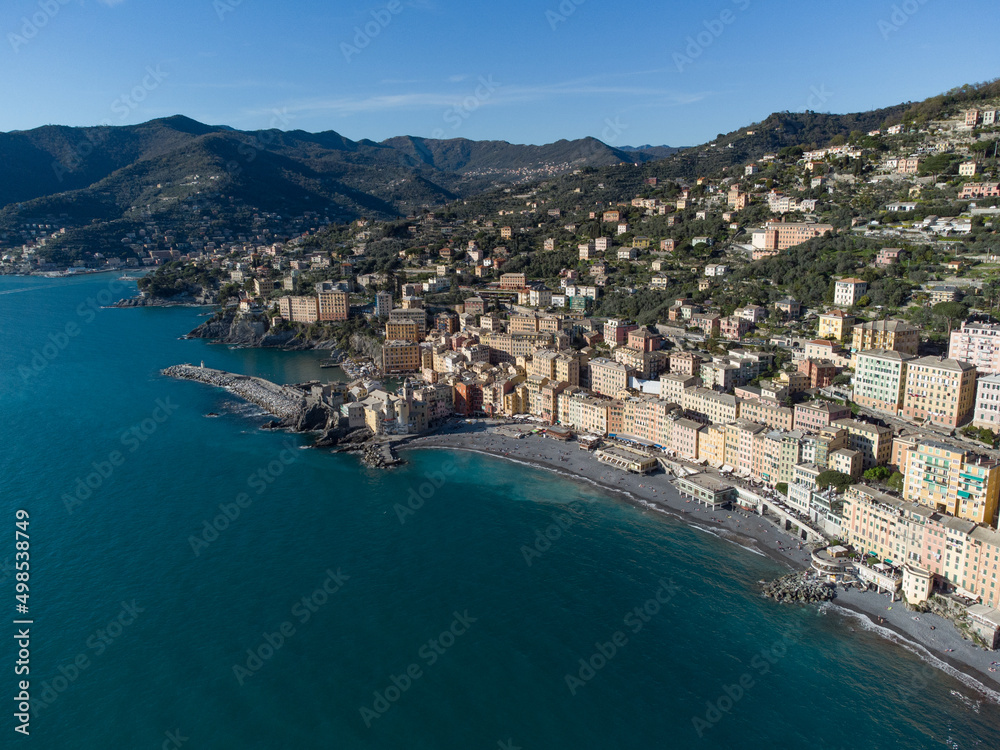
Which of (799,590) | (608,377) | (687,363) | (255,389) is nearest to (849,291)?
(687,363)

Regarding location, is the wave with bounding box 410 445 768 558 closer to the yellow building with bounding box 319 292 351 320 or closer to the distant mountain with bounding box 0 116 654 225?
the yellow building with bounding box 319 292 351 320

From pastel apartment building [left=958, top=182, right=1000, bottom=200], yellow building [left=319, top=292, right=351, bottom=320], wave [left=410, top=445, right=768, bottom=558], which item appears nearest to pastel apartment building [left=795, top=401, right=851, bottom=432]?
wave [left=410, top=445, right=768, bottom=558]

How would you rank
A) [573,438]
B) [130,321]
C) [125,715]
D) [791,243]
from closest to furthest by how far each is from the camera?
[125,715]
[573,438]
[791,243]
[130,321]

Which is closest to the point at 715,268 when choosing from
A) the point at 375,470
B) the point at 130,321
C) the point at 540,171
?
the point at 375,470

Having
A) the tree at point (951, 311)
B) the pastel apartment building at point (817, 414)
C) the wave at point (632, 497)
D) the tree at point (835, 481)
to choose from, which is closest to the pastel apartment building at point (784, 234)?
the tree at point (951, 311)

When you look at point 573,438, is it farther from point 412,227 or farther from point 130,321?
point 412,227

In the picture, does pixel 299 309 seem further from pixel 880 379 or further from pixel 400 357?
pixel 880 379
